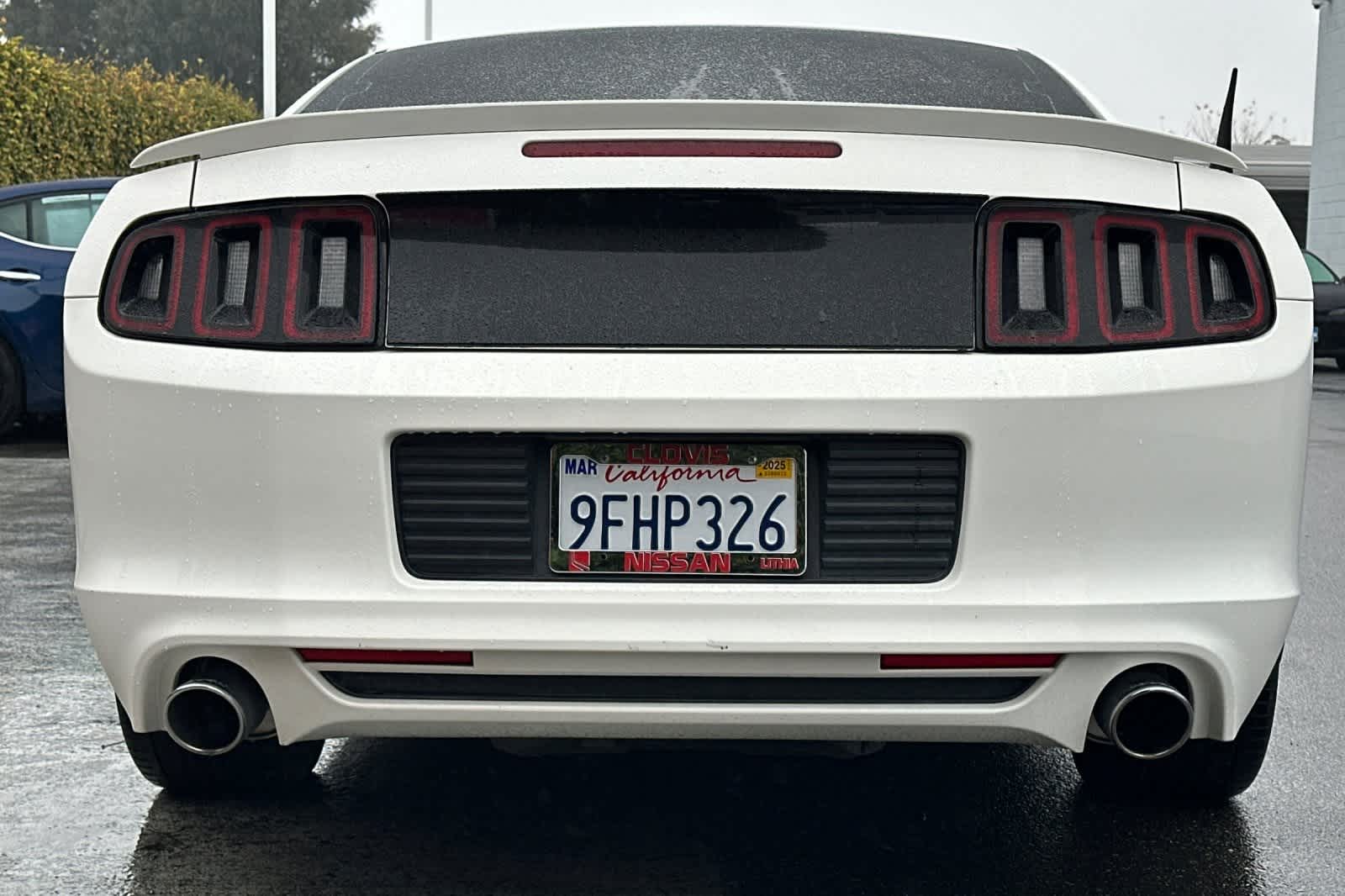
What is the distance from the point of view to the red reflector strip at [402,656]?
2877 mm

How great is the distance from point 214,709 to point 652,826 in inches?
34.6

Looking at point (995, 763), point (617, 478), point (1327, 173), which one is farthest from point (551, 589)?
point (1327, 173)

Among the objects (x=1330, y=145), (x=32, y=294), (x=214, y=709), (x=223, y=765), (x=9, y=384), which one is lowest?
(x=9, y=384)

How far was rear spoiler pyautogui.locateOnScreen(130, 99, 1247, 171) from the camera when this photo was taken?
2883mm

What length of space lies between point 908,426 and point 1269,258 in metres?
0.72

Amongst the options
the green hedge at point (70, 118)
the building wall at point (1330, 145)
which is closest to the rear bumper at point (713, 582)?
the green hedge at point (70, 118)

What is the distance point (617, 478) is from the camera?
2.88m

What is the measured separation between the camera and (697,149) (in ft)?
9.49

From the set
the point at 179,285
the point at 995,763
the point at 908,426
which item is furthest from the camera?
the point at 995,763

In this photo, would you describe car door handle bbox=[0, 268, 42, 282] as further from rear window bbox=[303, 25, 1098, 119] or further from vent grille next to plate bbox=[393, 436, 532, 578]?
vent grille next to plate bbox=[393, 436, 532, 578]

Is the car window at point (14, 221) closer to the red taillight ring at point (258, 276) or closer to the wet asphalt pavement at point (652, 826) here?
the wet asphalt pavement at point (652, 826)

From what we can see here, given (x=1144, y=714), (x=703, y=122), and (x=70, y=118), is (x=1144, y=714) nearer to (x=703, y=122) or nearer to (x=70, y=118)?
(x=703, y=122)

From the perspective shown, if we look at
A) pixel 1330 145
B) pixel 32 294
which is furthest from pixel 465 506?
pixel 1330 145

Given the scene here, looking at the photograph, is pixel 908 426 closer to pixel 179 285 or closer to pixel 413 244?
pixel 413 244
